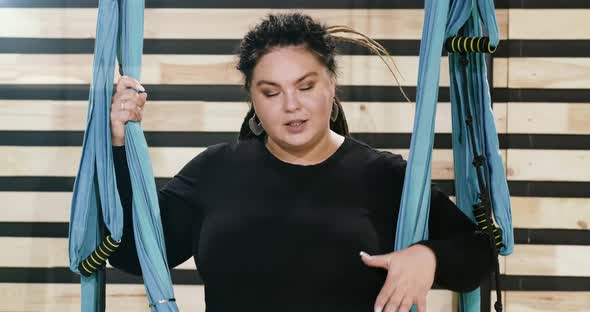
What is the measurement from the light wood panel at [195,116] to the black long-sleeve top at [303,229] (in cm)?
73

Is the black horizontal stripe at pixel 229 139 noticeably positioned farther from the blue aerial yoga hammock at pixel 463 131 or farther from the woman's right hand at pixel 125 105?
the woman's right hand at pixel 125 105

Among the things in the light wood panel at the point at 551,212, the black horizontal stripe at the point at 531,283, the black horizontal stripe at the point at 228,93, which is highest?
the black horizontal stripe at the point at 228,93

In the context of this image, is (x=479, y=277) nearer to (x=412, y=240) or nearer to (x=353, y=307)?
(x=412, y=240)

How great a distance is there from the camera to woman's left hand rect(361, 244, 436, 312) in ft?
4.25

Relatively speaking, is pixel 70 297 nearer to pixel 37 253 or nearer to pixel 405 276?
pixel 37 253

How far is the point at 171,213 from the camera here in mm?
1522

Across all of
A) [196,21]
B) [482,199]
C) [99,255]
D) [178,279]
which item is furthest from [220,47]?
[482,199]

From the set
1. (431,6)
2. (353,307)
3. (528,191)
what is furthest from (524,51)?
(353,307)

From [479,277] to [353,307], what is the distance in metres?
0.26

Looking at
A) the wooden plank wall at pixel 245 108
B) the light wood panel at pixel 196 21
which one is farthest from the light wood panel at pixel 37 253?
the light wood panel at pixel 196 21

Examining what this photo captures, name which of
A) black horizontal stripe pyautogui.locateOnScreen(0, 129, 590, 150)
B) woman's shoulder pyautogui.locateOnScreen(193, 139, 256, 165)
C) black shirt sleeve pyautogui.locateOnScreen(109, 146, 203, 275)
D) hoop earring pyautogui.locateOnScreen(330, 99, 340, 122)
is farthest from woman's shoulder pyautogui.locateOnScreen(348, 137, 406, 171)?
black horizontal stripe pyautogui.locateOnScreen(0, 129, 590, 150)

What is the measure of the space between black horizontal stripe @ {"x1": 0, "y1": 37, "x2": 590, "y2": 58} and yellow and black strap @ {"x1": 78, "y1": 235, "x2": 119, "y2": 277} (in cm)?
95

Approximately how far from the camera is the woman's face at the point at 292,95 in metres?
1.37

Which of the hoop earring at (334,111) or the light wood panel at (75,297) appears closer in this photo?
the hoop earring at (334,111)
